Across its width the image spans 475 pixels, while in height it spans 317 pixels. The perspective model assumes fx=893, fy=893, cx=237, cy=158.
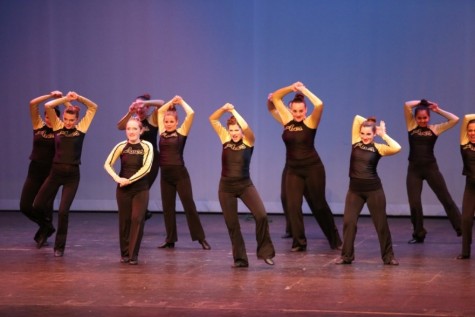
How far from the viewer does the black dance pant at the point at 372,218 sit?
26.1 feet

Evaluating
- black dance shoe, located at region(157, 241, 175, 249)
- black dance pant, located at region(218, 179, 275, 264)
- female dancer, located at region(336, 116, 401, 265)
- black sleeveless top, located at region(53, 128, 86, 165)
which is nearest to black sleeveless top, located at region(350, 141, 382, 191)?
female dancer, located at region(336, 116, 401, 265)

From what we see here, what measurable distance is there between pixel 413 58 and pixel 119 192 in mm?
4993

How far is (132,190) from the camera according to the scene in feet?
27.0

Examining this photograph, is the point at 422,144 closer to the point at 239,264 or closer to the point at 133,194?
the point at 239,264

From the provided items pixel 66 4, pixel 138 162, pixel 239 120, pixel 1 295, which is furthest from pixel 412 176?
pixel 66 4

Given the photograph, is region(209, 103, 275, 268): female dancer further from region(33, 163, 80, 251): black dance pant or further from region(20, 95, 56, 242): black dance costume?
region(20, 95, 56, 242): black dance costume

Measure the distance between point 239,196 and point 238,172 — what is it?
22 cm

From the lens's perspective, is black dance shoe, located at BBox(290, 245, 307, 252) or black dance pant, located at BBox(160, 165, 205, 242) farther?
black dance pant, located at BBox(160, 165, 205, 242)

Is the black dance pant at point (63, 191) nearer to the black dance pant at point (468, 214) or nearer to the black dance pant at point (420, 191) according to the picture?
the black dance pant at point (420, 191)

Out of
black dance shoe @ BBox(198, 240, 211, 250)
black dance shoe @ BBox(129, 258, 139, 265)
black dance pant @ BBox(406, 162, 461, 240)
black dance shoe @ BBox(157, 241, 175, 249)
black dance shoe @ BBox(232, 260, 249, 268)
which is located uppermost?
black dance pant @ BBox(406, 162, 461, 240)

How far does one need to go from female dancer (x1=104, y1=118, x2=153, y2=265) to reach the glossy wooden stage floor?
210mm

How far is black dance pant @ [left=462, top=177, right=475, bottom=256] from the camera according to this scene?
8.22 metres

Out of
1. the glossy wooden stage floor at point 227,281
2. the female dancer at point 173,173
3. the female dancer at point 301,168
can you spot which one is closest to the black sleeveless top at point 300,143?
the female dancer at point 301,168

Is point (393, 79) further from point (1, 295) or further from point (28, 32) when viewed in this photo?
point (1, 295)
